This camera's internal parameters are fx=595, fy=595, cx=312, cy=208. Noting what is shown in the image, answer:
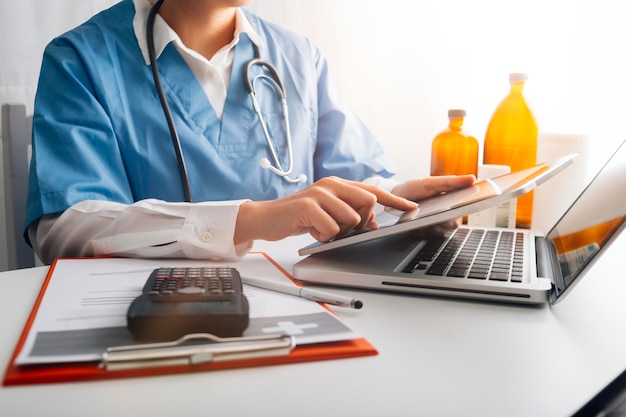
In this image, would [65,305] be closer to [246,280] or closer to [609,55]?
[246,280]

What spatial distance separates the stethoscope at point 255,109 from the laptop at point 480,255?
43cm

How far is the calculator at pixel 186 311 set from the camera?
17.6 inches

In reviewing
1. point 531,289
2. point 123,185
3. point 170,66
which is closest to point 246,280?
point 531,289

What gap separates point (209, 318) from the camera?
45 cm

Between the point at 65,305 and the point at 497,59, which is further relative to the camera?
the point at 497,59

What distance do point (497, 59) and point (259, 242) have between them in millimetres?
1076

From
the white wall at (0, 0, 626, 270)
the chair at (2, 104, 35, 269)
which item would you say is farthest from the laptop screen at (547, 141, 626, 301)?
the chair at (2, 104, 35, 269)

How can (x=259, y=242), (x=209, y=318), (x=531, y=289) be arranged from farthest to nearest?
(x=259, y=242) < (x=531, y=289) < (x=209, y=318)

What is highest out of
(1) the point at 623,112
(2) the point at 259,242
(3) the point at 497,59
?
(3) the point at 497,59

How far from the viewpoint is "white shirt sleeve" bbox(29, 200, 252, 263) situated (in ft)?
2.56

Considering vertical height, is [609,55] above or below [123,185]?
above

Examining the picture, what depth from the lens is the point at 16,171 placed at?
125 cm

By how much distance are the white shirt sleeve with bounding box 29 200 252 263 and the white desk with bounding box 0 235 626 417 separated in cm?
20

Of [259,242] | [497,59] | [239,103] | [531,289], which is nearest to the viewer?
[531,289]
